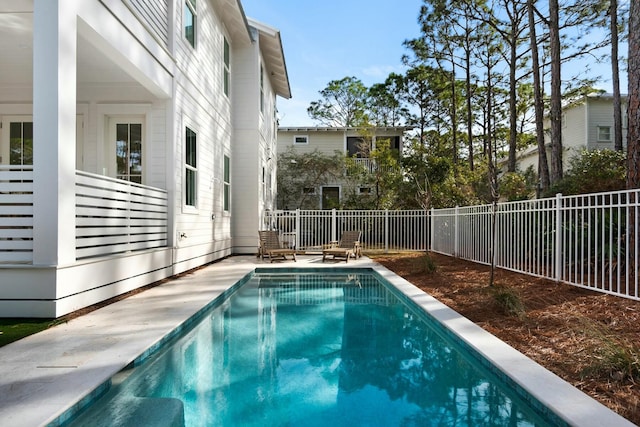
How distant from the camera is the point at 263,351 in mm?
4094

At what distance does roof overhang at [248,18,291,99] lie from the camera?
40.9 ft

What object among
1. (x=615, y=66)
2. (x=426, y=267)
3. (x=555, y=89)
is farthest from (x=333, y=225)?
(x=615, y=66)

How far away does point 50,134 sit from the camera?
13.8 ft

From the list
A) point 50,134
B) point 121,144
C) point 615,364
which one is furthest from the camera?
point 121,144

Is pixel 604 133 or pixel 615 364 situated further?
pixel 604 133

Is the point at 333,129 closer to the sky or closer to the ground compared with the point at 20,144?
closer to the sky

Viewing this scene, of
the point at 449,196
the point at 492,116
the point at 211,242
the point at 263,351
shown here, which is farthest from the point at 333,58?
the point at 263,351

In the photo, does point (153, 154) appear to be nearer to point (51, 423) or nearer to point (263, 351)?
point (263, 351)

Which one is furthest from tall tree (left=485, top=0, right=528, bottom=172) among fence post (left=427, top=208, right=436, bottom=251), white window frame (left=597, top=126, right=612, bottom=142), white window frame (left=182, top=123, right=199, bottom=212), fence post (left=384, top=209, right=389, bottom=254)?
white window frame (left=182, top=123, right=199, bottom=212)

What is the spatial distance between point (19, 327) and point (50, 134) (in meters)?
1.99

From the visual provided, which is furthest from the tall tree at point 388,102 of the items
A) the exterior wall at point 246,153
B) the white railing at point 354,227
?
the exterior wall at point 246,153

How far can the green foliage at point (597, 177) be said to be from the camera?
7.97 metres

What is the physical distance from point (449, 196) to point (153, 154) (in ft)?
37.6

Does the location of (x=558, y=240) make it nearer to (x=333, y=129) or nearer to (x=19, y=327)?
(x=19, y=327)
